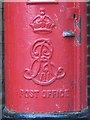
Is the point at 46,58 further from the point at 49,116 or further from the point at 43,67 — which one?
the point at 49,116

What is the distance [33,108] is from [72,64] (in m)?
0.47

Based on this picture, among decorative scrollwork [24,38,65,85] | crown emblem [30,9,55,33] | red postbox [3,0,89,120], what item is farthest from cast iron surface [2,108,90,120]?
crown emblem [30,9,55,33]

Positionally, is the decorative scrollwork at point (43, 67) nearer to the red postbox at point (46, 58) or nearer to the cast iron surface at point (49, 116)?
the red postbox at point (46, 58)

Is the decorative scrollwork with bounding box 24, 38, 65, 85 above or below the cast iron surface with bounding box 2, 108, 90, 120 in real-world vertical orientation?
above

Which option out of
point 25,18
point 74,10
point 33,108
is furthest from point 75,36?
point 33,108

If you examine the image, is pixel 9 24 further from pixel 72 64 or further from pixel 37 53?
pixel 72 64

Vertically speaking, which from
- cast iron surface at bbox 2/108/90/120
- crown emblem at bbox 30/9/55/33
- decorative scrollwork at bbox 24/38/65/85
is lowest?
cast iron surface at bbox 2/108/90/120

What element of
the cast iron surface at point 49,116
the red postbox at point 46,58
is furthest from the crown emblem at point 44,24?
the cast iron surface at point 49,116

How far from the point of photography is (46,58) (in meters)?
2.97

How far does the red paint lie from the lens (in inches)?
117

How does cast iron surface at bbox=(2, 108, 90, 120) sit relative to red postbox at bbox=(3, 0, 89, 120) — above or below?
below

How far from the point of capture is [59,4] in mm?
2947

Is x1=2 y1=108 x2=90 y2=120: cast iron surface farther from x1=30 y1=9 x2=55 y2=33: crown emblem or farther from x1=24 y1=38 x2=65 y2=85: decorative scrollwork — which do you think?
x1=30 y1=9 x2=55 y2=33: crown emblem

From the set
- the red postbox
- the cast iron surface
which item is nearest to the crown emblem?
the red postbox
